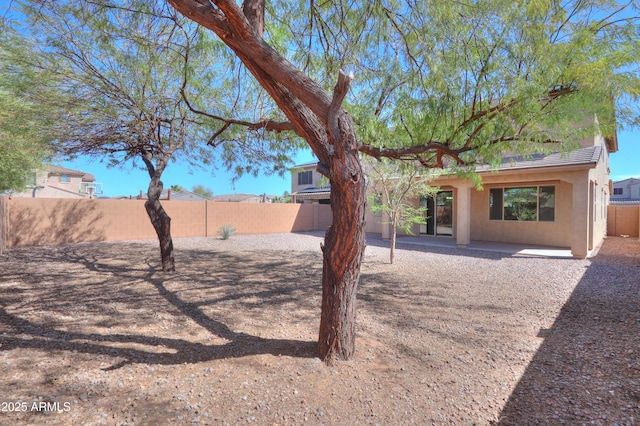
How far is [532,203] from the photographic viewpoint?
39.7 ft

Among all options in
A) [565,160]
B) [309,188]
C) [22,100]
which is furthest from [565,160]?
[309,188]

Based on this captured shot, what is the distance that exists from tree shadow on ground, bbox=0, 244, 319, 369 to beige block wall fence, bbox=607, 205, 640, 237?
702 inches

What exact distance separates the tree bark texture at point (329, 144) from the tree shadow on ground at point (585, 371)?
154cm

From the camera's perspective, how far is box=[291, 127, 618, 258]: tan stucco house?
9453 millimetres

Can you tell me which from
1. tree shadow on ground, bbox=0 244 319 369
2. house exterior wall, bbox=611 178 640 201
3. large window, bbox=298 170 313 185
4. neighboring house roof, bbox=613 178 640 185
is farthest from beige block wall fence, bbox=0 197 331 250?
neighboring house roof, bbox=613 178 640 185

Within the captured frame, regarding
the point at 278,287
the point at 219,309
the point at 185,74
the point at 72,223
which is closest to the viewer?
the point at 219,309

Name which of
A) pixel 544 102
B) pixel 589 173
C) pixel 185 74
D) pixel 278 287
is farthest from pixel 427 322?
pixel 589 173

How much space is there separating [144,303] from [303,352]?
3.07 m

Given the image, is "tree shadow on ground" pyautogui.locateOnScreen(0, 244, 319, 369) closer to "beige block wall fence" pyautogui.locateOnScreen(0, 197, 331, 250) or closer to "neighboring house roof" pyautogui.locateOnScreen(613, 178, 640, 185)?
"beige block wall fence" pyautogui.locateOnScreen(0, 197, 331, 250)

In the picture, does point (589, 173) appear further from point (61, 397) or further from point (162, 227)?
point (61, 397)

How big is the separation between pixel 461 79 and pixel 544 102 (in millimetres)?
1179

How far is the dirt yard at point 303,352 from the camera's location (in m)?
Answer: 2.43

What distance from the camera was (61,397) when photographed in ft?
8.15

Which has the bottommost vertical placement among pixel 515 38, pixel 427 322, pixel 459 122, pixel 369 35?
pixel 427 322
